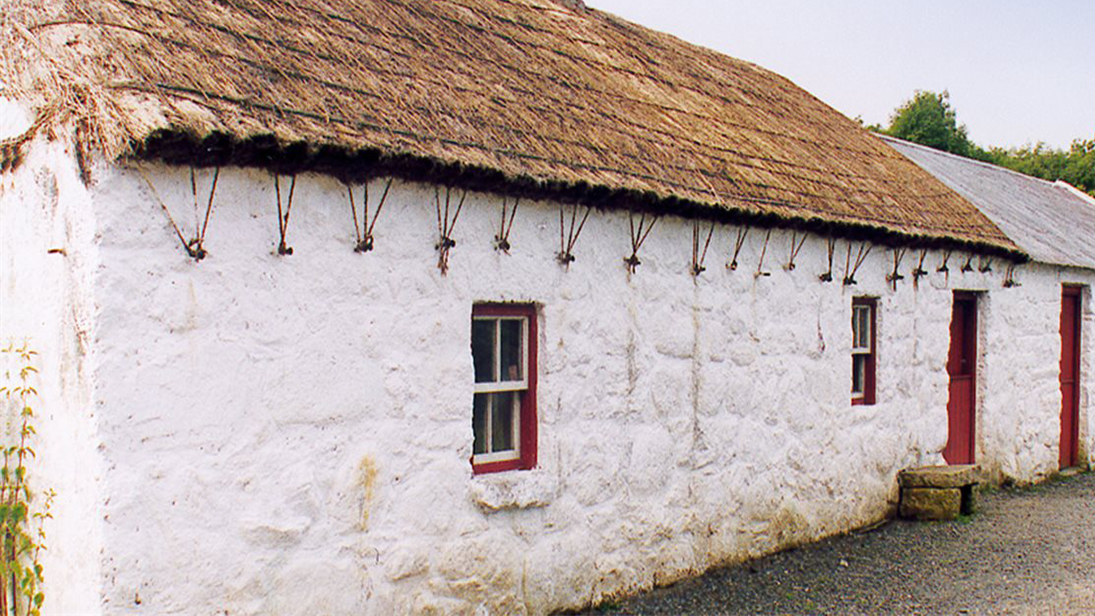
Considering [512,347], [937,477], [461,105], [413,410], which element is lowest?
[937,477]

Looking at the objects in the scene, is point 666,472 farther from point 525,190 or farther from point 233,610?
point 233,610

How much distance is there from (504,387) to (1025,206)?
1152cm

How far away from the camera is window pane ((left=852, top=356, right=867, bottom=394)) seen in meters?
9.46

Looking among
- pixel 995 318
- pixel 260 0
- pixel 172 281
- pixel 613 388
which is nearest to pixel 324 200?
pixel 172 281

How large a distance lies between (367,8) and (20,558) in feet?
13.1

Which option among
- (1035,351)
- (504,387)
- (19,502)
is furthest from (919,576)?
(19,502)

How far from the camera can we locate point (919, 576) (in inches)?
304

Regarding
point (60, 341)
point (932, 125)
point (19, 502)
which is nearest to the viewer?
point (60, 341)

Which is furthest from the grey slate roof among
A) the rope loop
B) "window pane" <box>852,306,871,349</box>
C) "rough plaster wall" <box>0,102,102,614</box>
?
"rough plaster wall" <box>0,102,102,614</box>

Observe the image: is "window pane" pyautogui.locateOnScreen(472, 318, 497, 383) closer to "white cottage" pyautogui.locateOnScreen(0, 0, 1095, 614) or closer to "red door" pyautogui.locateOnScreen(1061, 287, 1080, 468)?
"white cottage" pyautogui.locateOnScreen(0, 0, 1095, 614)

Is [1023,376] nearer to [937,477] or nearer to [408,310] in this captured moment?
[937,477]

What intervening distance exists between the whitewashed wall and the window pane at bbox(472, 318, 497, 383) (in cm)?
24

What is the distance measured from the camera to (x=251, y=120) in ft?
15.6

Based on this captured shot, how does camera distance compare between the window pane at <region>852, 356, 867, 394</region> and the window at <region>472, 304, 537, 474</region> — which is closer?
the window at <region>472, 304, 537, 474</region>
